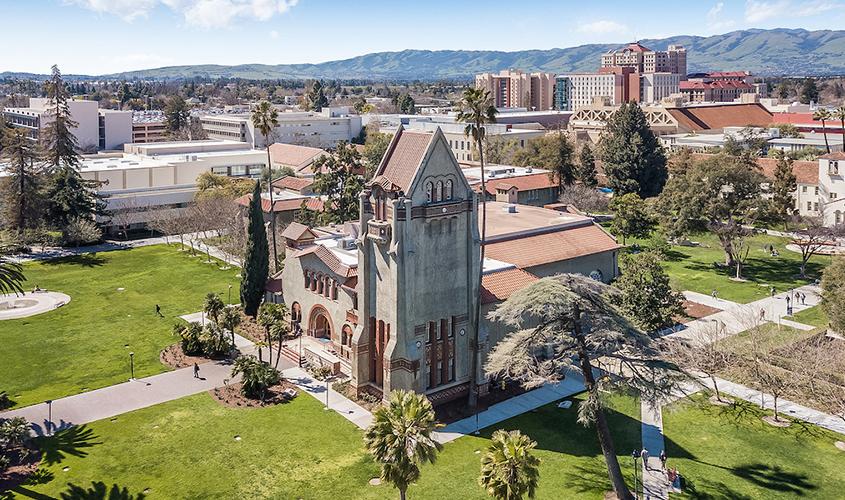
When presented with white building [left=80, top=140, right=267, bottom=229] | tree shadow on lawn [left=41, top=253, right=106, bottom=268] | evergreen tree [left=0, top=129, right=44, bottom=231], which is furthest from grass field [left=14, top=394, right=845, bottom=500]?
white building [left=80, top=140, right=267, bottom=229]

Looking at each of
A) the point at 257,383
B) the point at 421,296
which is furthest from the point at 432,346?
the point at 257,383

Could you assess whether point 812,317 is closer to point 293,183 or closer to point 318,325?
point 318,325

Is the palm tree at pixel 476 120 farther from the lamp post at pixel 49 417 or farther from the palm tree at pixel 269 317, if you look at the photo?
the lamp post at pixel 49 417

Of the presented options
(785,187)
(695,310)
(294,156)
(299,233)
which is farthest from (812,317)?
(294,156)

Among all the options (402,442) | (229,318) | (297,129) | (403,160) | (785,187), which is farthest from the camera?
(297,129)

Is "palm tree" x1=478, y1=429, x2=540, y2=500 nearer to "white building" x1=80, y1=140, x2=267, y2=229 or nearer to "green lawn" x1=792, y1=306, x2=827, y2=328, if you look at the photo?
"green lawn" x1=792, y1=306, x2=827, y2=328

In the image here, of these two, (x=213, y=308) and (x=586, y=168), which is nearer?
(x=213, y=308)

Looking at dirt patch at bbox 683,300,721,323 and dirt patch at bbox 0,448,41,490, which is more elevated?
dirt patch at bbox 683,300,721,323

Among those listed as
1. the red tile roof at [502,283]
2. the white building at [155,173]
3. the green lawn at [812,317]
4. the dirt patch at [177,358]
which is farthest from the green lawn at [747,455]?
the white building at [155,173]
